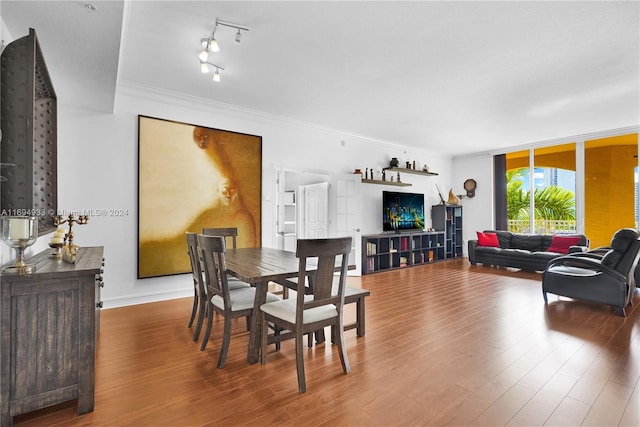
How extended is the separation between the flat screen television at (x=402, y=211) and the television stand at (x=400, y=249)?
20cm

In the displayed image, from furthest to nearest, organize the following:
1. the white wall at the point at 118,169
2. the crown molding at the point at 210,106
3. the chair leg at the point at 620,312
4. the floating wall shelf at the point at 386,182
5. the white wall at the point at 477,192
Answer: the white wall at the point at 477,192
the floating wall shelf at the point at 386,182
the crown molding at the point at 210,106
the white wall at the point at 118,169
the chair leg at the point at 620,312

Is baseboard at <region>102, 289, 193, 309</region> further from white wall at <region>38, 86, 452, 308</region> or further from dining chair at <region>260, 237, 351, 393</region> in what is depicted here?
dining chair at <region>260, 237, 351, 393</region>

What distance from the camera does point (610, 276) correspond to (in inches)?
144

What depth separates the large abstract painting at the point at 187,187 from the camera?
4.11 m

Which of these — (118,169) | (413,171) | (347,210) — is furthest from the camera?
(413,171)

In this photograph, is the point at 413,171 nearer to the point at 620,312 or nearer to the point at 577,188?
the point at 577,188

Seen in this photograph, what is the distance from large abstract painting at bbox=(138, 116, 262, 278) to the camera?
162 inches

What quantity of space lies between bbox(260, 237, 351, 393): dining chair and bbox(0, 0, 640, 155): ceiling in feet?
6.24

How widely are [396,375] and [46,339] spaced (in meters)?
2.21

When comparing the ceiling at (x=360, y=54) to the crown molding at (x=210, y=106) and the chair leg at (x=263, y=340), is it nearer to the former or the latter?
the crown molding at (x=210, y=106)

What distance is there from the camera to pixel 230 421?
1799 mm

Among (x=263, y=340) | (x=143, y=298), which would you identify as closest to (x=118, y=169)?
(x=143, y=298)

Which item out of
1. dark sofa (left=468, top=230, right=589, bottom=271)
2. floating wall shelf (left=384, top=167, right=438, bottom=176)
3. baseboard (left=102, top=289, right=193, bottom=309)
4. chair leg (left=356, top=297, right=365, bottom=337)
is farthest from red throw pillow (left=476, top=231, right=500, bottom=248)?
baseboard (left=102, top=289, right=193, bottom=309)

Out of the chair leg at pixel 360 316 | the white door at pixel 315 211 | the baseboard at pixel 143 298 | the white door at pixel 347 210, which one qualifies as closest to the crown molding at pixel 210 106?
the white door at pixel 347 210
